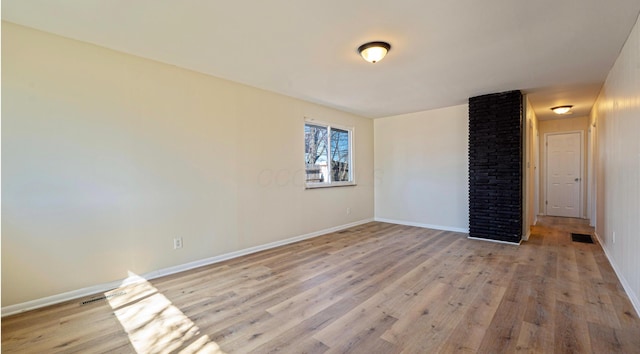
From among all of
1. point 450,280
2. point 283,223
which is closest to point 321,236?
point 283,223

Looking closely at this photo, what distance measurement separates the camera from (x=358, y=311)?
2.22m

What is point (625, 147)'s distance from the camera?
2.58 metres

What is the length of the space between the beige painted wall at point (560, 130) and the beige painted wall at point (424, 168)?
336 cm

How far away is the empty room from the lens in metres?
2.02

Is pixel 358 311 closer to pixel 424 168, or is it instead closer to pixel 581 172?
pixel 424 168

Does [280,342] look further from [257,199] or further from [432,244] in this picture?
[432,244]

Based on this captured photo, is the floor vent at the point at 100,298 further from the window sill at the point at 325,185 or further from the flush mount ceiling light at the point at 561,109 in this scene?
the flush mount ceiling light at the point at 561,109

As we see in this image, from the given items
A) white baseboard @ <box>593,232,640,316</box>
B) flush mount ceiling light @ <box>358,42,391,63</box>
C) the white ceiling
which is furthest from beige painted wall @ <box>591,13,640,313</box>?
flush mount ceiling light @ <box>358,42,391,63</box>

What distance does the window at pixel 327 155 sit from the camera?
484 centimetres

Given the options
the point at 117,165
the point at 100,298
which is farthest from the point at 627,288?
the point at 117,165

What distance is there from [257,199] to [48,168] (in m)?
2.20

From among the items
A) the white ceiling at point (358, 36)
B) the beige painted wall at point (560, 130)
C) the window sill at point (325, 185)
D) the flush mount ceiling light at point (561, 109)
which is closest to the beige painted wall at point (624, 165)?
the white ceiling at point (358, 36)

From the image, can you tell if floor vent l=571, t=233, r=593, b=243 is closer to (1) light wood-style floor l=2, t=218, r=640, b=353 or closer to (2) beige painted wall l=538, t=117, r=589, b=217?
(1) light wood-style floor l=2, t=218, r=640, b=353

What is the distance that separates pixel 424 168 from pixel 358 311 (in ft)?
12.9
